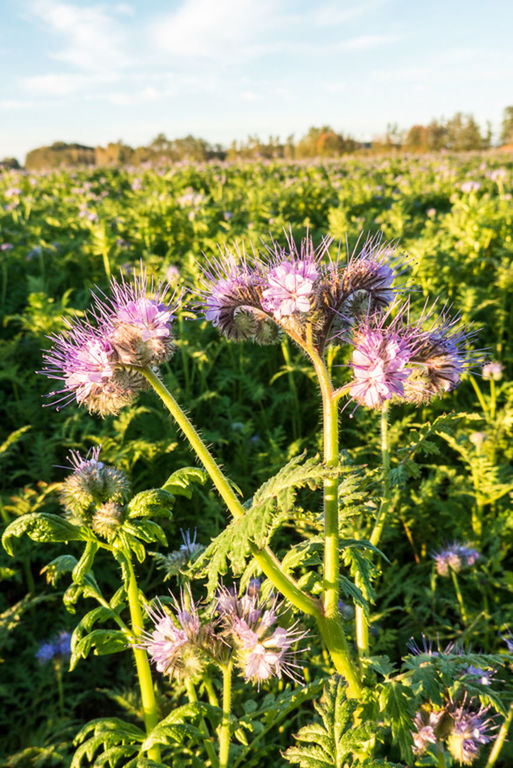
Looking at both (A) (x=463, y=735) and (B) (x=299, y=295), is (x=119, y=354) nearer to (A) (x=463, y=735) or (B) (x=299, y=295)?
(B) (x=299, y=295)

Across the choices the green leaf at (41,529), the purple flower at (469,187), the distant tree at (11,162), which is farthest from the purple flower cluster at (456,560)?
the distant tree at (11,162)

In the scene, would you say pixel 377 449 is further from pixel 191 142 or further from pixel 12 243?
pixel 191 142

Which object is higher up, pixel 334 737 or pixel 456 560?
pixel 334 737

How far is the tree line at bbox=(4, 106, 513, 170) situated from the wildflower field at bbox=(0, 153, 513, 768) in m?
17.3

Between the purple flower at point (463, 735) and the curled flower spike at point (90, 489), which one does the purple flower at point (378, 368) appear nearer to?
the curled flower spike at point (90, 489)

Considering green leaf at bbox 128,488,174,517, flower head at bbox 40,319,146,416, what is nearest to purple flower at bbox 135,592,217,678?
green leaf at bbox 128,488,174,517

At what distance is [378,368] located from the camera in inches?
52.8

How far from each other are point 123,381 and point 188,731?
1035 mm

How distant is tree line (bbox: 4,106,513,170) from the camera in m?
28.4

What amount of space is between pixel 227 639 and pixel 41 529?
0.65 metres

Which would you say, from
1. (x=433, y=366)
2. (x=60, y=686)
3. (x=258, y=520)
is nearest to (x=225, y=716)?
(x=258, y=520)

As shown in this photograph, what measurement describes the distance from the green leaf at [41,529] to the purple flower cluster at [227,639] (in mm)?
388

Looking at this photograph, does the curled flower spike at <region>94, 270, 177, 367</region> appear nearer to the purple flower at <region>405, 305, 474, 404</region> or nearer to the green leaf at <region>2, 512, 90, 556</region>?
the green leaf at <region>2, 512, 90, 556</region>

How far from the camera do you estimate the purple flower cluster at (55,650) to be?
9.62 feet
